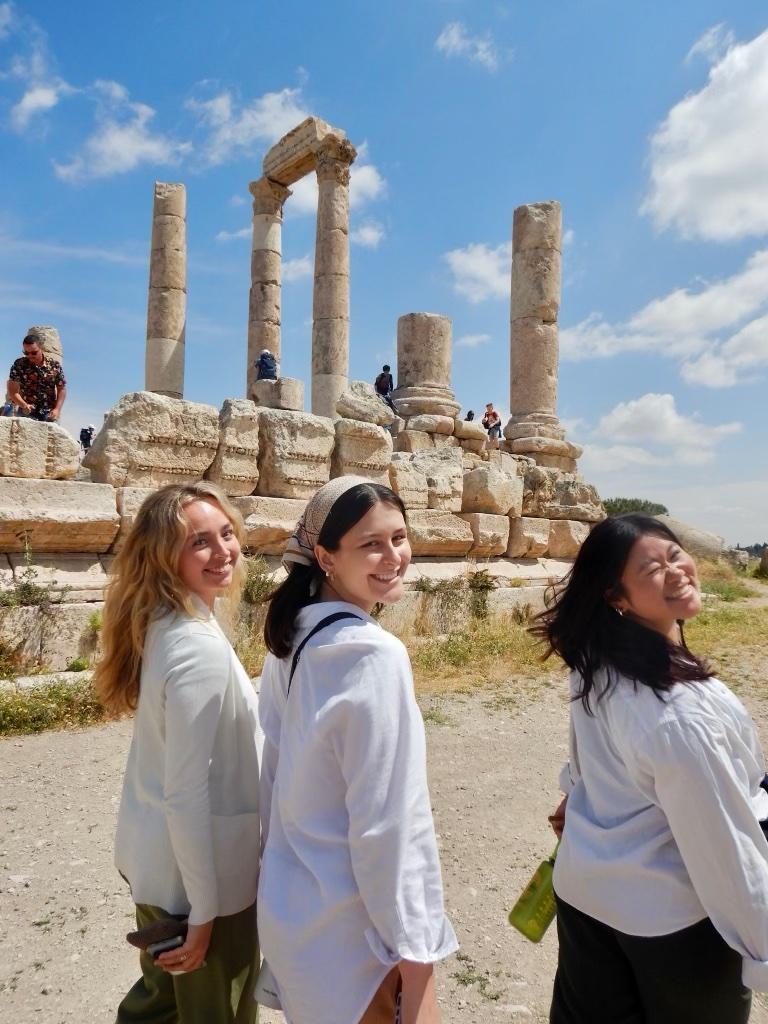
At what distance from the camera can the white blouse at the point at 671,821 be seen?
4.80 feet

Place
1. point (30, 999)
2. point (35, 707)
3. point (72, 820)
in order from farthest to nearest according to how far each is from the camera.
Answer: point (35, 707) → point (72, 820) → point (30, 999)

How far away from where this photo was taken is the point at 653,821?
159 centimetres

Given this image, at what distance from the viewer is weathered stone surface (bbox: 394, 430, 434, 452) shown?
41.9 ft

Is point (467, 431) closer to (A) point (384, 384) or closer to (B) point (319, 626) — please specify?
(A) point (384, 384)

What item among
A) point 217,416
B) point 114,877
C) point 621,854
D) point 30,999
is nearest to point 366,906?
point 621,854

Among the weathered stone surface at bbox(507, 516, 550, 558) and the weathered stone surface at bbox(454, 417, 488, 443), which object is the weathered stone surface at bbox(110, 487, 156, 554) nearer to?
the weathered stone surface at bbox(507, 516, 550, 558)

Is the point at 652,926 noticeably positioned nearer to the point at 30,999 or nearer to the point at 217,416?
the point at 30,999

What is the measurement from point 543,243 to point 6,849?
15.1 metres

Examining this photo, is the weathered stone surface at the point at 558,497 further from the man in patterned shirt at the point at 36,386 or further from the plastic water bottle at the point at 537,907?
the plastic water bottle at the point at 537,907

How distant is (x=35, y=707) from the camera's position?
16.8 ft

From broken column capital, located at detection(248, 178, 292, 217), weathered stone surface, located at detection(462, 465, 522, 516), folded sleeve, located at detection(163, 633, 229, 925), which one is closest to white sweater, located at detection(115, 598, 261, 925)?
folded sleeve, located at detection(163, 633, 229, 925)

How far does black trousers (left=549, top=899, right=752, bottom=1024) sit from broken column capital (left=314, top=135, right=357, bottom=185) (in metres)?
17.2

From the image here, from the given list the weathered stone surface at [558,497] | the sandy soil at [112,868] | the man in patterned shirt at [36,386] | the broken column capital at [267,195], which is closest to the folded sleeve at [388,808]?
the sandy soil at [112,868]

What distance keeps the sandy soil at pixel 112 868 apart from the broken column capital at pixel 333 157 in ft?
46.5
